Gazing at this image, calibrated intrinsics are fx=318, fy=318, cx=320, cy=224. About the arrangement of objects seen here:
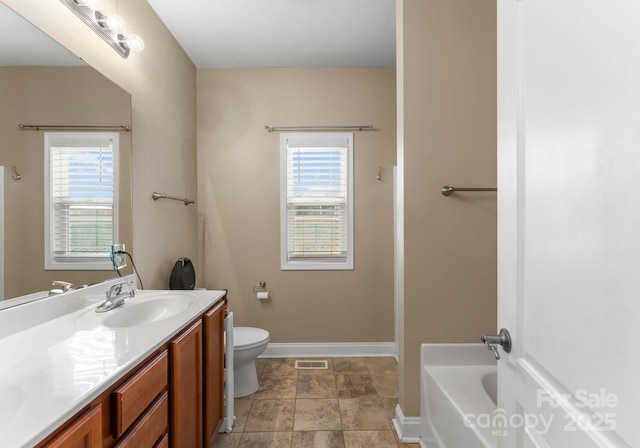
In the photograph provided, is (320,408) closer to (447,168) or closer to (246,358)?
(246,358)

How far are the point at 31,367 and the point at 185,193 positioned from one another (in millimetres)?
2001

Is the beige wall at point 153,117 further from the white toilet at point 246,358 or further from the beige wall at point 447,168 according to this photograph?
the beige wall at point 447,168

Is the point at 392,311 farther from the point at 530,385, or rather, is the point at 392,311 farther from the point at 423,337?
the point at 530,385

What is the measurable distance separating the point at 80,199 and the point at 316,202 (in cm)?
191

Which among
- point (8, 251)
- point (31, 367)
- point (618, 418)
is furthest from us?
point (8, 251)

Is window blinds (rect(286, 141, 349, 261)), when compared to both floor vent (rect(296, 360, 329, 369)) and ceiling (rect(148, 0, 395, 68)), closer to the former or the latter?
ceiling (rect(148, 0, 395, 68))

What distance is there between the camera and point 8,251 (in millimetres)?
1227

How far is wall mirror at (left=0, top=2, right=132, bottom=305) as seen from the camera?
1219mm

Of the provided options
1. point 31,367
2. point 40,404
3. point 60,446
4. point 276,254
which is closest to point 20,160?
point 31,367

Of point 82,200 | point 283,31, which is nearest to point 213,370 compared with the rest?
point 82,200

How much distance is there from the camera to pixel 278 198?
3.06 meters

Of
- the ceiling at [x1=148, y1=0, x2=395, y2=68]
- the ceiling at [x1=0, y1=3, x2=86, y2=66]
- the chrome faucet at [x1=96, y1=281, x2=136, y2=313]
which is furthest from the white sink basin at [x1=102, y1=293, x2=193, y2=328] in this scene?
the ceiling at [x1=148, y1=0, x2=395, y2=68]

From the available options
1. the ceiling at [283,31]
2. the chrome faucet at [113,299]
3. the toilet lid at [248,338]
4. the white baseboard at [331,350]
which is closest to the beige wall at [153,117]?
the ceiling at [283,31]

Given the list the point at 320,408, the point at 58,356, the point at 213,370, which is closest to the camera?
the point at 58,356
